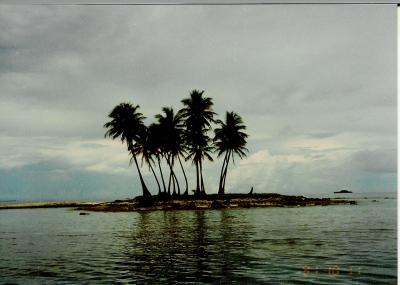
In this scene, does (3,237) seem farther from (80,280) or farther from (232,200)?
(232,200)

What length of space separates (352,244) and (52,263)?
8.72 metres

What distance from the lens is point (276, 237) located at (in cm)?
1448

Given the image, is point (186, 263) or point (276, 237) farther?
point (276, 237)

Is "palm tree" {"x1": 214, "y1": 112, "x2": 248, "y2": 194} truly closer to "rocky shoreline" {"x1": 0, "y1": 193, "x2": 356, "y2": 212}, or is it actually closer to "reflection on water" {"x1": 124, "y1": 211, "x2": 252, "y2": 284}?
"rocky shoreline" {"x1": 0, "y1": 193, "x2": 356, "y2": 212}

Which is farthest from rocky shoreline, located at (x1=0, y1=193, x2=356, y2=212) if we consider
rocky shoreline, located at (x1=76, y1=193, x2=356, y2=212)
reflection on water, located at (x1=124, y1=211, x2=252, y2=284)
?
reflection on water, located at (x1=124, y1=211, x2=252, y2=284)

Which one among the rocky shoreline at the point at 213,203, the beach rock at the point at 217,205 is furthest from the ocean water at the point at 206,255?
the rocky shoreline at the point at 213,203

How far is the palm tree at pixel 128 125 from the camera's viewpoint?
34562 mm

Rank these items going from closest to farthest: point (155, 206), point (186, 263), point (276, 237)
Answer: point (186, 263), point (276, 237), point (155, 206)

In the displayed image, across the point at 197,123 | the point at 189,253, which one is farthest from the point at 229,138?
the point at 189,253

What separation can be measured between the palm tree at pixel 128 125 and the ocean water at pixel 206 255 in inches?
672

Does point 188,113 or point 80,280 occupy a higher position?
point 188,113

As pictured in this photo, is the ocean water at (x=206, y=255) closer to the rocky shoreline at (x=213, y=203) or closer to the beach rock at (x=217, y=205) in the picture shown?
the beach rock at (x=217, y=205)

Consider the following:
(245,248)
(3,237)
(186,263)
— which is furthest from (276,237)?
(3,237)

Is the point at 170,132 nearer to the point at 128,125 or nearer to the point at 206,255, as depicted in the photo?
the point at 128,125
